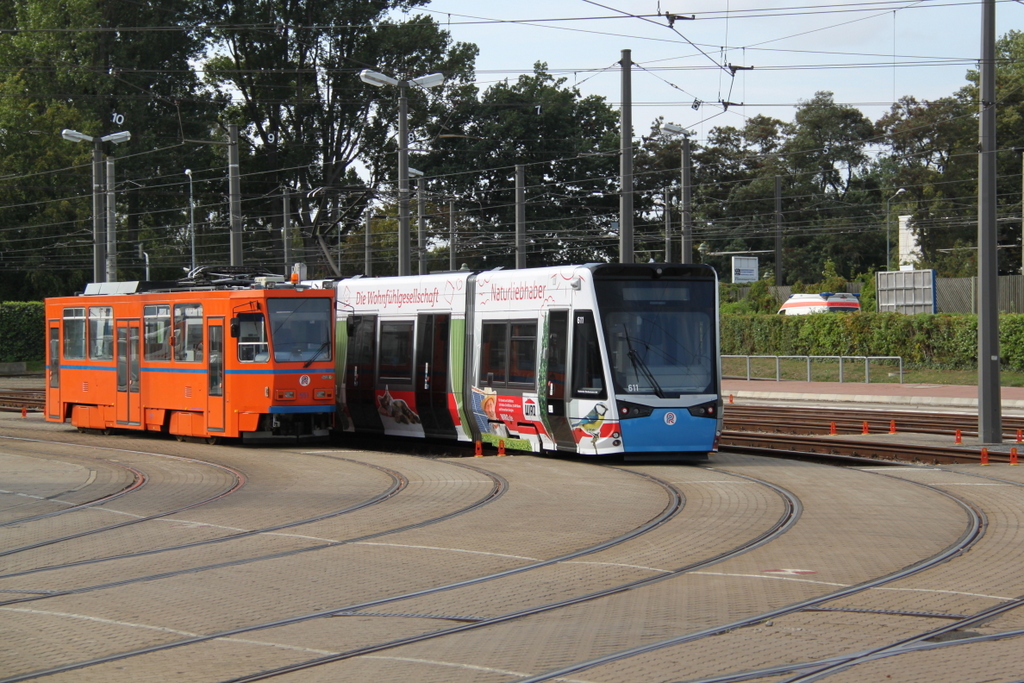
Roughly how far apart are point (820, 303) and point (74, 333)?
123 feet

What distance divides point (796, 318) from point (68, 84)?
34.1 m

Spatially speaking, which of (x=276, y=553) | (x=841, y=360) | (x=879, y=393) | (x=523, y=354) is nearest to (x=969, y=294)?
(x=841, y=360)

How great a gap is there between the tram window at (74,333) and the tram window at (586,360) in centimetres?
1223

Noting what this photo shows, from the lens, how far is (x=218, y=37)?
5175cm

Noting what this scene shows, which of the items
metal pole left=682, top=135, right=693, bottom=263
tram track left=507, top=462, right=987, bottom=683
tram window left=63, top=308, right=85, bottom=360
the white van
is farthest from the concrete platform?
tram track left=507, top=462, right=987, bottom=683

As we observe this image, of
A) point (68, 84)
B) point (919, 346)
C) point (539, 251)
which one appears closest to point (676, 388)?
point (919, 346)

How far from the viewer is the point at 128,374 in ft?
74.7

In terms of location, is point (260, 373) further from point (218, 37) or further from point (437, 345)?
point (218, 37)

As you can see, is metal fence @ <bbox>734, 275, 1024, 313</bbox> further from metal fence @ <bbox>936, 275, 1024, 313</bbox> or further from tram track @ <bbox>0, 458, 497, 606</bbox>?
tram track @ <bbox>0, 458, 497, 606</bbox>

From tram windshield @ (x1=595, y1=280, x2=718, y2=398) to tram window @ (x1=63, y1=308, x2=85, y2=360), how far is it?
12.7 metres

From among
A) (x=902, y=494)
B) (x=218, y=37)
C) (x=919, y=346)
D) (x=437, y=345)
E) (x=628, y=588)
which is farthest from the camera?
(x=218, y=37)

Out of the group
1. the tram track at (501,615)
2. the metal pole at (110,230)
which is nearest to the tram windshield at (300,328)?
the tram track at (501,615)

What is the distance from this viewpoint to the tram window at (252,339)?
19.9 metres

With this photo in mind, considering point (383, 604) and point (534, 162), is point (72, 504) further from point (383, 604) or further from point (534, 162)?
point (534, 162)
